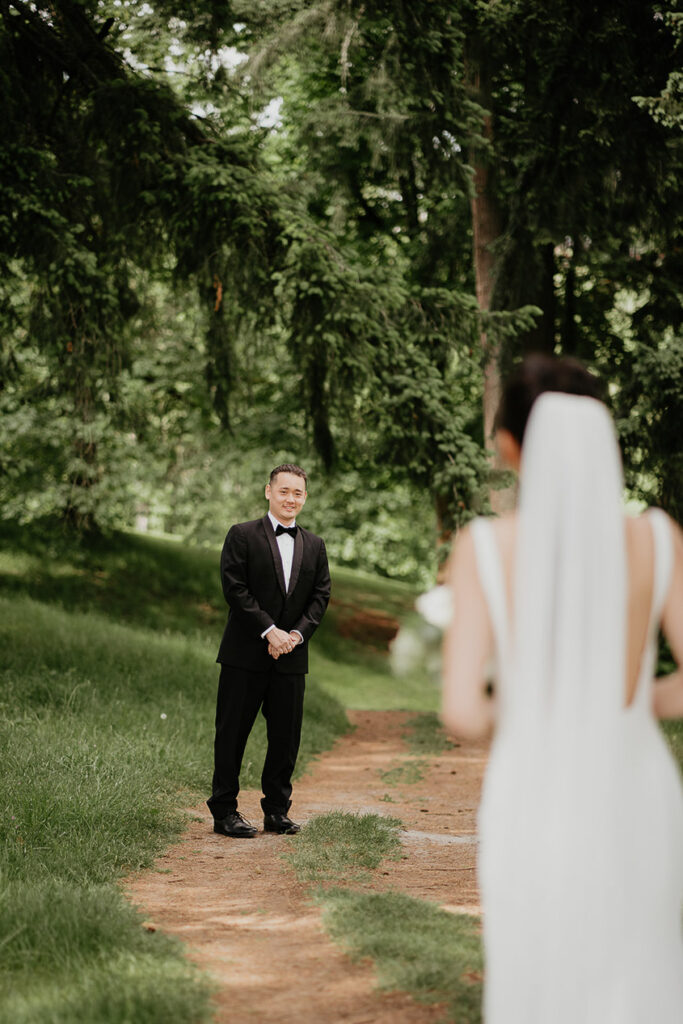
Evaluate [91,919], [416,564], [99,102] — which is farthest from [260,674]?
[416,564]

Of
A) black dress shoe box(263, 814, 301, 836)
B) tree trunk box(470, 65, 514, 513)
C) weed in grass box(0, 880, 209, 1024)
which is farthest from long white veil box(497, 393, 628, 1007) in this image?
tree trunk box(470, 65, 514, 513)

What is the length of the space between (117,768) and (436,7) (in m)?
8.72

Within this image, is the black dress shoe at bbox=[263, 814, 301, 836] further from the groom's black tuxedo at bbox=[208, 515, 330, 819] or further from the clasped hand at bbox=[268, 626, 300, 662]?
the clasped hand at bbox=[268, 626, 300, 662]

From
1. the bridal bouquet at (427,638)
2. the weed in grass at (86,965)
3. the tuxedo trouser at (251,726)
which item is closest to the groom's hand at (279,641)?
the tuxedo trouser at (251,726)

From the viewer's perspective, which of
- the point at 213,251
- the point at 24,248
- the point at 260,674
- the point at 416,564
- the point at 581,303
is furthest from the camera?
the point at 416,564

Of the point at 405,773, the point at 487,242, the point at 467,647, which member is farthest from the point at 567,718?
the point at 487,242

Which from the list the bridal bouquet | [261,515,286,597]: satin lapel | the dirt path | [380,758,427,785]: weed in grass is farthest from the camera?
[380,758,427,785]: weed in grass

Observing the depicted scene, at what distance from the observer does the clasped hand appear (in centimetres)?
646

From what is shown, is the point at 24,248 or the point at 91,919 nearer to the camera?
the point at 91,919

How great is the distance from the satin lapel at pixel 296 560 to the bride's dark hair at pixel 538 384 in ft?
13.2

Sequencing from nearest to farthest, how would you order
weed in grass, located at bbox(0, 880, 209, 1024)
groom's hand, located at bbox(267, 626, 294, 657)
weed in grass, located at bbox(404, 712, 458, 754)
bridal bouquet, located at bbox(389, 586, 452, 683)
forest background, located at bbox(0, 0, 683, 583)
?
bridal bouquet, located at bbox(389, 586, 452, 683)
weed in grass, located at bbox(0, 880, 209, 1024)
groom's hand, located at bbox(267, 626, 294, 657)
forest background, located at bbox(0, 0, 683, 583)
weed in grass, located at bbox(404, 712, 458, 754)

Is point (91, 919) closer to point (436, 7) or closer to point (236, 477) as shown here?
point (436, 7)

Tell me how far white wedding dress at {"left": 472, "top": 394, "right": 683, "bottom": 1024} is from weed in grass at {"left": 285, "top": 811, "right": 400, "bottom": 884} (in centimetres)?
286

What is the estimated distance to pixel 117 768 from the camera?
712cm
